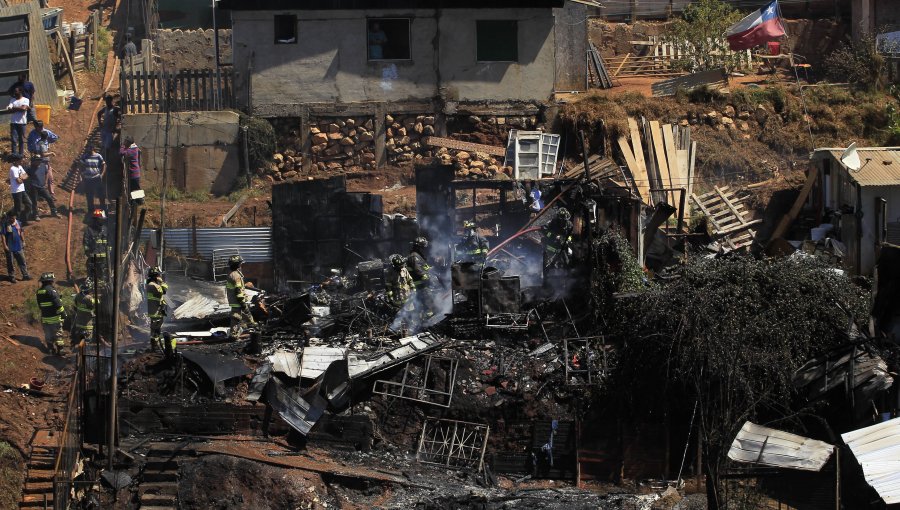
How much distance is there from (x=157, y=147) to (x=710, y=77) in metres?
12.6

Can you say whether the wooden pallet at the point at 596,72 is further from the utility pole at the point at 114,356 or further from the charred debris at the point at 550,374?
the utility pole at the point at 114,356

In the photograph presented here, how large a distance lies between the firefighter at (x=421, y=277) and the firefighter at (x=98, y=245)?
203 inches

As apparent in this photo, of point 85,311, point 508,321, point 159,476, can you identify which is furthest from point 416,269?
point 159,476

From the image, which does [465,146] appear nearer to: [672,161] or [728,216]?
[672,161]

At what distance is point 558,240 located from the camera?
2575 cm

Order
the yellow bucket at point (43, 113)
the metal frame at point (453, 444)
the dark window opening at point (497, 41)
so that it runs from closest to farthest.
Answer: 1. the metal frame at point (453, 444)
2. the yellow bucket at point (43, 113)
3. the dark window opening at point (497, 41)

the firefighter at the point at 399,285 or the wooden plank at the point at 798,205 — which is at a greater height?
the wooden plank at the point at 798,205

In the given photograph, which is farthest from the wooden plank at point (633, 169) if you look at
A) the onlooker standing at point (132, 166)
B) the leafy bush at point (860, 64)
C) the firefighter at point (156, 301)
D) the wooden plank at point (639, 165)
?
the firefighter at point (156, 301)

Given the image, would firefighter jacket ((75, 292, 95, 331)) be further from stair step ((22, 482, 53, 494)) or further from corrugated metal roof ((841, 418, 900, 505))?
corrugated metal roof ((841, 418, 900, 505))

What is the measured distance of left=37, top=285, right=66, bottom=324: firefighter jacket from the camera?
22.8 meters

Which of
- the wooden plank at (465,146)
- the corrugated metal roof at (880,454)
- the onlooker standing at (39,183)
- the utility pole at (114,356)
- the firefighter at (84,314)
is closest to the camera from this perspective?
the corrugated metal roof at (880,454)

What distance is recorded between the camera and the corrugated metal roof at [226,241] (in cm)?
2733

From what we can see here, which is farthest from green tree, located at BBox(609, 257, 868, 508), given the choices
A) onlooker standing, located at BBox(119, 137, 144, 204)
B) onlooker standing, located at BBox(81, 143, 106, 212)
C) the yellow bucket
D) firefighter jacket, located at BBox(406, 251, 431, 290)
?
the yellow bucket

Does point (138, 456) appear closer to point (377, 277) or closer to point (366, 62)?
point (377, 277)
